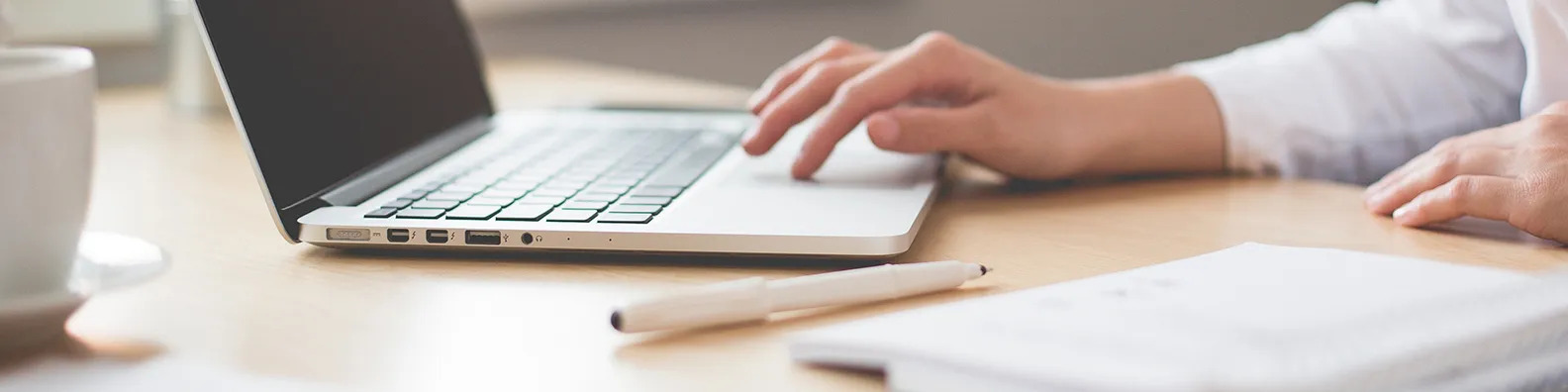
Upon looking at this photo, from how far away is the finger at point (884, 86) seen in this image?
0.64 m

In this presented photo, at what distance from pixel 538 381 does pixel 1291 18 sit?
1.44 metres

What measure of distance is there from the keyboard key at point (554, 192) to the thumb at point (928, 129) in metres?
0.16

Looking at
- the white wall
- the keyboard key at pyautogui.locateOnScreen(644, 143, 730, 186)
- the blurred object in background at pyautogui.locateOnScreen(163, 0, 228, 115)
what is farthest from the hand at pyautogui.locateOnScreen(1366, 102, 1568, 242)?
the white wall

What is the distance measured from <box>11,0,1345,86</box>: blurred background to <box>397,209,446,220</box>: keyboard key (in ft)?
4.21

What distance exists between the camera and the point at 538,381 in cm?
36

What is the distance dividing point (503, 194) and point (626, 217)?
83mm

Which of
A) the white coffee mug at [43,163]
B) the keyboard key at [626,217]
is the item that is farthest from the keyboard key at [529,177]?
the white coffee mug at [43,163]

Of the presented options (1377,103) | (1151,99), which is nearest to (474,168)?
(1151,99)

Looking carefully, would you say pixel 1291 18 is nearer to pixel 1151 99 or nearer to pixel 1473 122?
pixel 1473 122

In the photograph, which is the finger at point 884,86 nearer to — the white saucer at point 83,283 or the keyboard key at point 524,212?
the keyboard key at point 524,212

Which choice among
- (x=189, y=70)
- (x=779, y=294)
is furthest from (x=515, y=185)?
(x=189, y=70)

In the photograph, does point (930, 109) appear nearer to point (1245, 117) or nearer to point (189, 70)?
point (1245, 117)

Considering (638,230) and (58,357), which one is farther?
(638,230)

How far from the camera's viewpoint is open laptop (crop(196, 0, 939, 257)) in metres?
0.51
